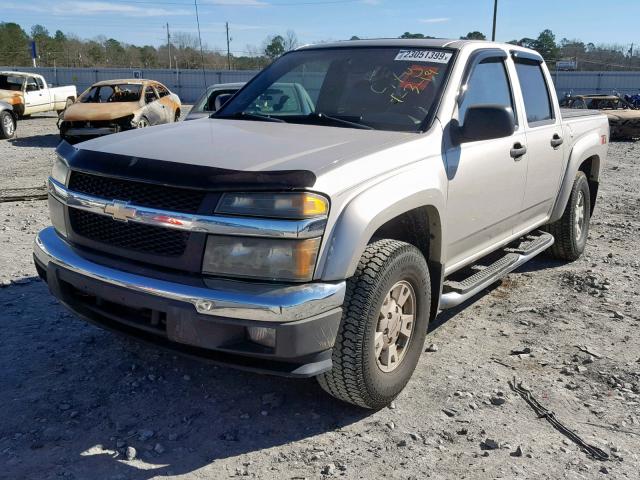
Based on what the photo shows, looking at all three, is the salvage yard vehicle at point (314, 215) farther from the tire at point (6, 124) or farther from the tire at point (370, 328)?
the tire at point (6, 124)

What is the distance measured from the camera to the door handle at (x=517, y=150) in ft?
13.8

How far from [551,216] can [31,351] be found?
423 centimetres

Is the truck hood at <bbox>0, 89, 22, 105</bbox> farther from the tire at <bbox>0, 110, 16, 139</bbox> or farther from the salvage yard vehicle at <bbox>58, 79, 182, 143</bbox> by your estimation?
the salvage yard vehicle at <bbox>58, 79, 182, 143</bbox>

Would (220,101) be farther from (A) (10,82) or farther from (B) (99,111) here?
(A) (10,82)

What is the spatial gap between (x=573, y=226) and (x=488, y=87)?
2.27m

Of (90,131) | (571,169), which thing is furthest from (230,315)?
(90,131)

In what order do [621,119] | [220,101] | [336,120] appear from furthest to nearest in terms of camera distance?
1. [621,119]
2. [220,101]
3. [336,120]

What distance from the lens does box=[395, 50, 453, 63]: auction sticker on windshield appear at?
390 centimetres

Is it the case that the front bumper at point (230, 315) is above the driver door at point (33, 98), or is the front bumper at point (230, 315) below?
below

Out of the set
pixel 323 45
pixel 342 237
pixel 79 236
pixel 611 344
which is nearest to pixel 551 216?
pixel 611 344

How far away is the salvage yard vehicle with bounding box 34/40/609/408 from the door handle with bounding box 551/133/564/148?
0.59m

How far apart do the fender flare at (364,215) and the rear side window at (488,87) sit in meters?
0.82

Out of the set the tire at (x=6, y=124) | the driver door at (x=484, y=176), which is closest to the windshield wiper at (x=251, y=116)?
the driver door at (x=484, y=176)

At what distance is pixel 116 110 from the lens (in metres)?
13.9
